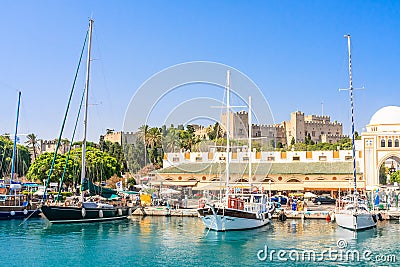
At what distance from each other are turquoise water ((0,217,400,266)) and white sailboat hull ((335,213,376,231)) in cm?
73

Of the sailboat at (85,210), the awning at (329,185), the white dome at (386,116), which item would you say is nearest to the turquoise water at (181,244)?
the sailboat at (85,210)

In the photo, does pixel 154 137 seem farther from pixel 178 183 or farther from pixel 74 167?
pixel 74 167

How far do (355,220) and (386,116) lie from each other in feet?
132

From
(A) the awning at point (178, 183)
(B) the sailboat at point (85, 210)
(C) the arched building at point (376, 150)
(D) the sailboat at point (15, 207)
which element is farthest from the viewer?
(A) the awning at point (178, 183)

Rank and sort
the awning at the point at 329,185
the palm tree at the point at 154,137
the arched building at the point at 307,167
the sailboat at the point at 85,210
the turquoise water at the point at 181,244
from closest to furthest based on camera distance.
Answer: the turquoise water at the point at 181,244, the sailboat at the point at 85,210, the awning at the point at 329,185, the arched building at the point at 307,167, the palm tree at the point at 154,137

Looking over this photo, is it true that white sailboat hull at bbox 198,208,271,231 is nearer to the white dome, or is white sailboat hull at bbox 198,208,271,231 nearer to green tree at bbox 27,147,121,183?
green tree at bbox 27,147,121,183

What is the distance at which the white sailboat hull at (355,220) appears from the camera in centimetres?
3781

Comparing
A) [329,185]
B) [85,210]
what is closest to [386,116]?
[329,185]

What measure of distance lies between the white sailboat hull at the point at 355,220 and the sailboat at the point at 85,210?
1953cm

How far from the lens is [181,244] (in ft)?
102

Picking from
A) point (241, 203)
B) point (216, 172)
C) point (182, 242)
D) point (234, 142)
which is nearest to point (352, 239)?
point (241, 203)

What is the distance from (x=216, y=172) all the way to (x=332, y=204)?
708 inches

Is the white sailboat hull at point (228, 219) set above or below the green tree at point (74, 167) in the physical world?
below

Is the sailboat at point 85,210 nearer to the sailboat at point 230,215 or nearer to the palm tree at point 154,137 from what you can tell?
the sailboat at point 230,215
